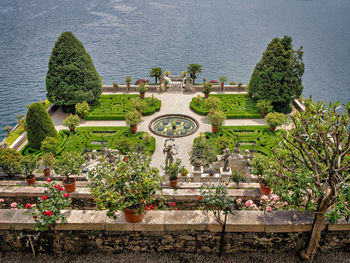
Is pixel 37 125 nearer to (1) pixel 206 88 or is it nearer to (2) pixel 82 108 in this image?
(2) pixel 82 108

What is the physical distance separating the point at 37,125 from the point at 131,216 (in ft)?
63.3

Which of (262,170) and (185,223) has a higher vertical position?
(185,223)

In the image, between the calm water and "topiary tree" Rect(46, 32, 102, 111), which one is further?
the calm water

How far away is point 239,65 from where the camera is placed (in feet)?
201

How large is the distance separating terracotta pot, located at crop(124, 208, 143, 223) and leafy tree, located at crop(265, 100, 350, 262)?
15.9 feet

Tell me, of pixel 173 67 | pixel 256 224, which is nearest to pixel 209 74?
pixel 173 67

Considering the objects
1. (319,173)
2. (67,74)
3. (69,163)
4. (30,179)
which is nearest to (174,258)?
(319,173)

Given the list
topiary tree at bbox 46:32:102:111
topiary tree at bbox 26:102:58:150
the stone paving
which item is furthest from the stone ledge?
topiary tree at bbox 46:32:102:111

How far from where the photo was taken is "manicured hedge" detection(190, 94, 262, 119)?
104ft

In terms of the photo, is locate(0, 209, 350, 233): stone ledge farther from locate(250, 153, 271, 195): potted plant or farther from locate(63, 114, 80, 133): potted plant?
locate(63, 114, 80, 133): potted plant

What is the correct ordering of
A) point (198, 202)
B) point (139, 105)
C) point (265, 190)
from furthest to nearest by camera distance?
1. point (139, 105)
2. point (265, 190)
3. point (198, 202)

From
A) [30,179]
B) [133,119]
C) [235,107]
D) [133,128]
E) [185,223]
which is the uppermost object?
[185,223]

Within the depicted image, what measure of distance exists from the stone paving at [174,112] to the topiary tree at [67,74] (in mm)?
2421

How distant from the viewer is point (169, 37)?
8131 centimetres
